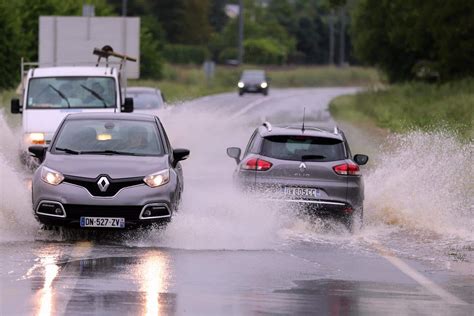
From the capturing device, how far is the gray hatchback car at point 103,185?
14.9 meters

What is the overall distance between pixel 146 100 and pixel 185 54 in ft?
356

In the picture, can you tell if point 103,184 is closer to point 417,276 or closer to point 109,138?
point 109,138

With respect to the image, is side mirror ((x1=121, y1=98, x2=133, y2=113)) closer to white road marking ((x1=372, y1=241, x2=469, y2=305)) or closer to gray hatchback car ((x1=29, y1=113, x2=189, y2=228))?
gray hatchback car ((x1=29, y1=113, x2=189, y2=228))

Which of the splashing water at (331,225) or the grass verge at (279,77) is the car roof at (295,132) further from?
the grass verge at (279,77)

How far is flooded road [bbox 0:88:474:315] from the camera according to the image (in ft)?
36.1

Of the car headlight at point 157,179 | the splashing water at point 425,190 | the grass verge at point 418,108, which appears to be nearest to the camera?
the car headlight at point 157,179

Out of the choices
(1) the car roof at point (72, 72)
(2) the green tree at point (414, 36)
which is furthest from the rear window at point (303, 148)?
(2) the green tree at point (414, 36)

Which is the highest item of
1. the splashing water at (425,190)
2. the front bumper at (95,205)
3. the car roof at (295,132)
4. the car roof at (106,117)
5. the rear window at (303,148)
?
the car roof at (106,117)

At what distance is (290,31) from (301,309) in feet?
537

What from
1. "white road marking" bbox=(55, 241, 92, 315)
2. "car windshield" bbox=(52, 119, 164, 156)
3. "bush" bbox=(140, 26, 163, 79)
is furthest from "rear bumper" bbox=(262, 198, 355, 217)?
"bush" bbox=(140, 26, 163, 79)

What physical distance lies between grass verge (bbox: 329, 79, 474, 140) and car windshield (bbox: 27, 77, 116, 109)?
8.64 m

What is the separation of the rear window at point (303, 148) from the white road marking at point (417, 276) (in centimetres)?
150

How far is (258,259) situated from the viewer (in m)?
13.9

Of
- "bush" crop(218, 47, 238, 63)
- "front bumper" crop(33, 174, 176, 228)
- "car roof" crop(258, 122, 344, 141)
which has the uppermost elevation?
"car roof" crop(258, 122, 344, 141)
